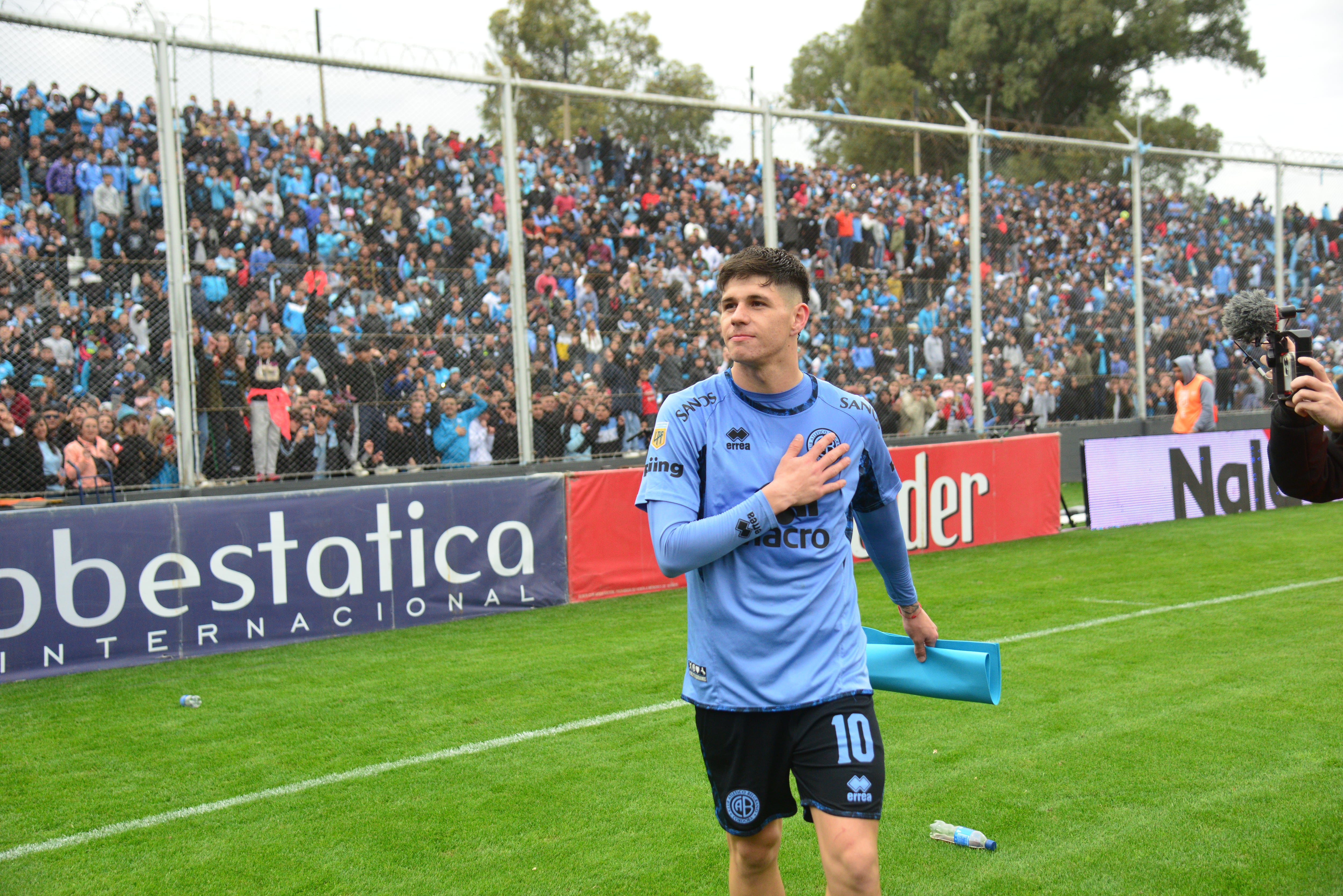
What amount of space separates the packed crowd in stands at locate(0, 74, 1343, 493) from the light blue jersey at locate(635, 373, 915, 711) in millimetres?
8803

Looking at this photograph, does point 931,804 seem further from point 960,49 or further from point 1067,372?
point 960,49

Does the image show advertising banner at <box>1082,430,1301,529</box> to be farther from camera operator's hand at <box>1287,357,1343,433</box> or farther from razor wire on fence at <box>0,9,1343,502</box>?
camera operator's hand at <box>1287,357,1343,433</box>

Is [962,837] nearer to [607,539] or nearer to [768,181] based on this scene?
[607,539]

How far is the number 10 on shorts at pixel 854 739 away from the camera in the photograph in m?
2.91

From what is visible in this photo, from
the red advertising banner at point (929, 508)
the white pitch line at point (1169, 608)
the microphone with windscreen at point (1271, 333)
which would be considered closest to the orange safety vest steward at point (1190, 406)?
the red advertising banner at point (929, 508)

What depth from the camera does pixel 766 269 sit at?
305 cm

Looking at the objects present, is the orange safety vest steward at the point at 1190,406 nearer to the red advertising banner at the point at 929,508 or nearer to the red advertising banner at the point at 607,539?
the red advertising banner at the point at 929,508

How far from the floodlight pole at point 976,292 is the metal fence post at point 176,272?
34.0 ft

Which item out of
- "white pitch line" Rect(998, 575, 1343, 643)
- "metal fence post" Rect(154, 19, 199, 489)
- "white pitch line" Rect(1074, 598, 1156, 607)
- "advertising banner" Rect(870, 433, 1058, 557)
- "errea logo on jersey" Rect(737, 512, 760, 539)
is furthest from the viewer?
"advertising banner" Rect(870, 433, 1058, 557)

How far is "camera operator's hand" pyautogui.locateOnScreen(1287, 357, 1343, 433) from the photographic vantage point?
3.13 metres

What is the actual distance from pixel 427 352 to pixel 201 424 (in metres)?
2.50

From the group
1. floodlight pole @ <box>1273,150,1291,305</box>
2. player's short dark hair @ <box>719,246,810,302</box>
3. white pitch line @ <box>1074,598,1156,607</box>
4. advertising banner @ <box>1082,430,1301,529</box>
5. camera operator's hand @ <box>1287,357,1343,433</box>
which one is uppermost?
floodlight pole @ <box>1273,150,1291,305</box>

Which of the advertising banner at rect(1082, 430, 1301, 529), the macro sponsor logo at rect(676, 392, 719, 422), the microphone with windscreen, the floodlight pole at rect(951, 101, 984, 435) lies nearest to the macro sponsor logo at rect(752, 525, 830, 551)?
the macro sponsor logo at rect(676, 392, 719, 422)

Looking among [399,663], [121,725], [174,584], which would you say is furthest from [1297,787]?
[174,584]
